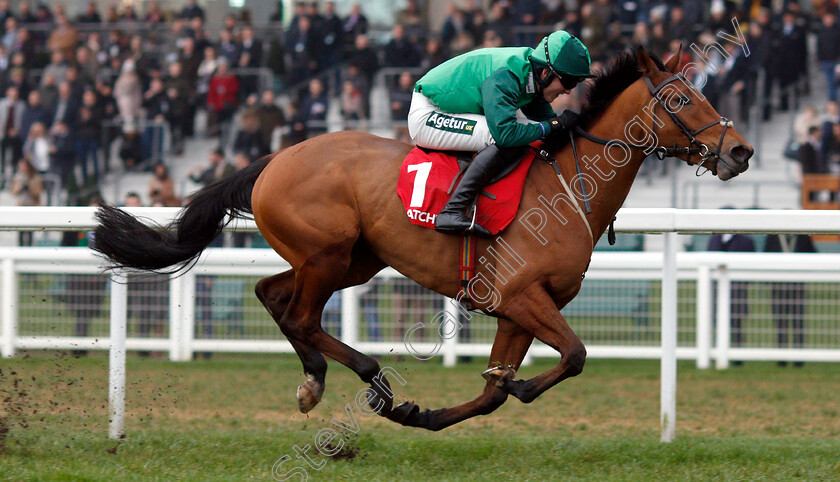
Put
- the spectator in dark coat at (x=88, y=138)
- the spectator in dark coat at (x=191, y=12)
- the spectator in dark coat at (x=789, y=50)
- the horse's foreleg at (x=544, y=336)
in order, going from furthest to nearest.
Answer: the spectator in dark coat at (x=191, y=12)
the spectator in dark coat at (x=88, y=138)
the spectator in dark coat at (x=789, y=50)
the horse's foreleg at (x=544, y=336)

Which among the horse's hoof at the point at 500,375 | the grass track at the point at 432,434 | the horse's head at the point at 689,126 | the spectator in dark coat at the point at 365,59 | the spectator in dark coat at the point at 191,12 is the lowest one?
the grass track at the point at 432,434

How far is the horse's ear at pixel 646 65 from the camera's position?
414 centimetres

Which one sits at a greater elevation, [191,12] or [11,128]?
[191,12]

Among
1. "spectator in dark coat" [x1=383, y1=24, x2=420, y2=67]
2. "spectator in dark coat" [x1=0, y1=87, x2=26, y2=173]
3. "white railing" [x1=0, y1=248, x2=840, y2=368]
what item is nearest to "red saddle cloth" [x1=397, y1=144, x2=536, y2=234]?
"white railing" [x1=0, y1=248, x2=840, y2=368]

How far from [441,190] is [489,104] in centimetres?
→ 41

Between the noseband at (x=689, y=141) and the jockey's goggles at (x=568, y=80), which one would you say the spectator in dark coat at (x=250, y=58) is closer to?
the jockey's goggles at (x=568, y=80)

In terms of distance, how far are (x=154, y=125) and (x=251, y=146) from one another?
1.90 metres

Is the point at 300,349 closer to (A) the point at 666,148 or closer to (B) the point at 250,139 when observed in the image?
(A) the point at 666,148

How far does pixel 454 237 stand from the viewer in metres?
4.17

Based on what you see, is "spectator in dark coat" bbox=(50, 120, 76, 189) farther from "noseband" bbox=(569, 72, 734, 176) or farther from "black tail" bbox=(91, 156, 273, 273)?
"noseband" bbox=(569, 72, 734, 176)

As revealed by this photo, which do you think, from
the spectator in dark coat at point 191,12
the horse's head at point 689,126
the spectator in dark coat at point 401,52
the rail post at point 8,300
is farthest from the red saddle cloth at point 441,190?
the spectator in dark coat at point 191,12

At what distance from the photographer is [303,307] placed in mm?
4402

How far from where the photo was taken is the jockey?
13.3 ft

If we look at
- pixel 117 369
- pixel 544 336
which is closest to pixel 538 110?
pixel 544 336
